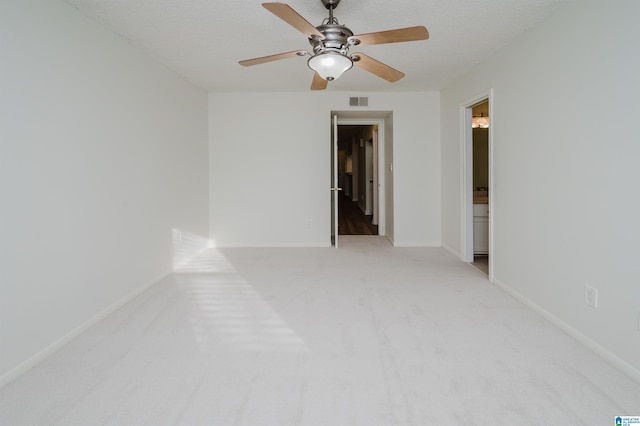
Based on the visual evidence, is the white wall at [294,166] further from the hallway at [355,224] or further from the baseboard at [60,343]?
the baseboard at [60,343]

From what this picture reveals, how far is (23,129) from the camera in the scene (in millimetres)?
2080

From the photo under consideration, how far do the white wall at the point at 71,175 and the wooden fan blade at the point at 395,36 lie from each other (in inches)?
76.6

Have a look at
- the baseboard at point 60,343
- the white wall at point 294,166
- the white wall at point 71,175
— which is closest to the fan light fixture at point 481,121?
the white wall at point 294,166

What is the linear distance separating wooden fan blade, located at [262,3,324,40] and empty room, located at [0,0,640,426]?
1cm

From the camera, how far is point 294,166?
558 cm

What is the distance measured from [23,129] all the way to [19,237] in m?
0.63

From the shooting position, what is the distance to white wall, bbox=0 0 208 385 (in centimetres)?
202

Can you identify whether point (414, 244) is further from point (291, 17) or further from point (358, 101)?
point (291, 17)

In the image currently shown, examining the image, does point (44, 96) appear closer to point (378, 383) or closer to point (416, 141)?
point (378, 383)

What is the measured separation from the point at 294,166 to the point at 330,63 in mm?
3246

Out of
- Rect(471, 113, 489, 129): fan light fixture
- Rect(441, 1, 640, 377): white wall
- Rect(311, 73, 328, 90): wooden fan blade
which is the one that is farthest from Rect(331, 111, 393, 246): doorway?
Rect(441, 1, 640, 377): white wall

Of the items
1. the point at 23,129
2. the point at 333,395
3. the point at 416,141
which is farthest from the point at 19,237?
the point at 416,141

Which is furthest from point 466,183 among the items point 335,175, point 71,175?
point 71,175

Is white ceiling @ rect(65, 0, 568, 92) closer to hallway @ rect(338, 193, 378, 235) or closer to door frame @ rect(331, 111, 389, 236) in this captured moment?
door frame @ rect(331, 111, 389, 236)
